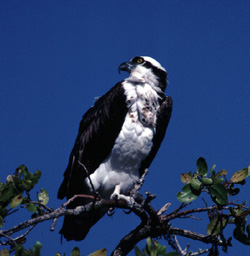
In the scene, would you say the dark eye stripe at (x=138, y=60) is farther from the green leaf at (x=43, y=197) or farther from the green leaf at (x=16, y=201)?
the green leaf at (x=16, y=201)

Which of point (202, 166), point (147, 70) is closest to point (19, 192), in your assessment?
point (202, 166)

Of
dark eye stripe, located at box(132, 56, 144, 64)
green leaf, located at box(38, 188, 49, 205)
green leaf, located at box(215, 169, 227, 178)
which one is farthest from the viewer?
dark eye stripe, located at box(132, 56, 144, 64)

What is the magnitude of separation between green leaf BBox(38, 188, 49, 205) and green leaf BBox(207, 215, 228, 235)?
1471 millimetres

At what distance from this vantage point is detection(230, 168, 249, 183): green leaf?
3.47 meters

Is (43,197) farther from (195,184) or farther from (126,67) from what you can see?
(126,67)

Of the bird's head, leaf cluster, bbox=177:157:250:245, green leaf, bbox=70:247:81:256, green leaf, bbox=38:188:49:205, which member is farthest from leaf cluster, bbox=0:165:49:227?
the bird's head

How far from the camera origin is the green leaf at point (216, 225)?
3.61 meters

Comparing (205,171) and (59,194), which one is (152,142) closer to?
(59,194)

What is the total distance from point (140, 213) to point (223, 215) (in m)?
0.92

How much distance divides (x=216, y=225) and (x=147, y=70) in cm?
262

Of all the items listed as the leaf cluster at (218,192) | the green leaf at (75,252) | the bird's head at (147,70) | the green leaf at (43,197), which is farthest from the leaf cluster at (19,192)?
the bird's head at (147,70)

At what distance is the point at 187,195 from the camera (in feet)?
11.2

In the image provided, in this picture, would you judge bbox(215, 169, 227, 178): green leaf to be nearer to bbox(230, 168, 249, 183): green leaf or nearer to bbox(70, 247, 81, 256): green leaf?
→ bbox(230, 168, 249, 183): green leaf

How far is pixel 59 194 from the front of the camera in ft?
17.3
